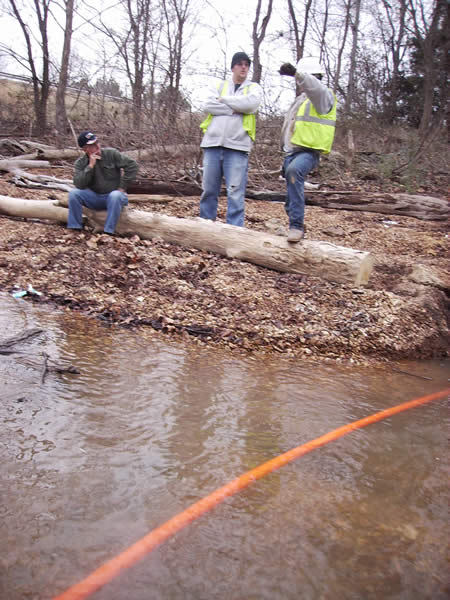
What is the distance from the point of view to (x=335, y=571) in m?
1.67

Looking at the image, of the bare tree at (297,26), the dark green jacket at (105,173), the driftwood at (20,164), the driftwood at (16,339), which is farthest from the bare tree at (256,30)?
the driftwood at (16,339)

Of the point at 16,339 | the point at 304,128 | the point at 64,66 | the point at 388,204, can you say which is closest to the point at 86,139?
the point at 304,128

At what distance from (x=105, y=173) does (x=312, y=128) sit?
242 centimetres

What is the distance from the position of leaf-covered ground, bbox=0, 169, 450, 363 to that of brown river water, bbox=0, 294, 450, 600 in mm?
720

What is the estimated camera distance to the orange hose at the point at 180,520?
1531 mm

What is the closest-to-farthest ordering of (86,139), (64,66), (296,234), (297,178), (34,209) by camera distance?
1. (297,178)
2. (296,234)
3. (86,139)
4. (34,209)
5. (64,66)

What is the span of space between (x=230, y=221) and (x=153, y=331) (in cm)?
202

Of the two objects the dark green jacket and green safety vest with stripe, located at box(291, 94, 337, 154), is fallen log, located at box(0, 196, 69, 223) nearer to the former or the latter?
the dark green jacket

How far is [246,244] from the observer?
522cm

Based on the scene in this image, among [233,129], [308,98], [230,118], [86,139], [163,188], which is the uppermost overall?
[308,98]

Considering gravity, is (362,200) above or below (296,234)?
above

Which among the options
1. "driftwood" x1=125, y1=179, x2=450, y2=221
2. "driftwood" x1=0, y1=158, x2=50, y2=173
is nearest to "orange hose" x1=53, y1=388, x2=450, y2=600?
"driftwood" x1=125, y1=179, x2=450, y2=221

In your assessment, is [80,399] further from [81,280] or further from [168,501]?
[81,280]

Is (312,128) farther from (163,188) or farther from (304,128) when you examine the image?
(163,188)
